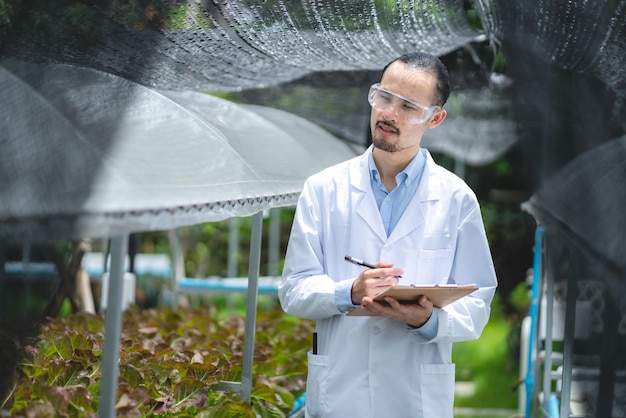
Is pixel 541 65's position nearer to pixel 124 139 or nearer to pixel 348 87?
pixel 348 87

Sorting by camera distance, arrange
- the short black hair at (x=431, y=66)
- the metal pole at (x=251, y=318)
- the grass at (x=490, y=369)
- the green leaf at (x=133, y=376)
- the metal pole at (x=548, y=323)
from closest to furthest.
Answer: the short black hair at (x=431, y=66)
the green leaf at (x=133, y=376)
the metal pole at (x=251, y=318)
the metal pole at (x=548, y=323)
the grass at (x=490, y=369)

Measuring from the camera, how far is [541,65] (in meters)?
4.35

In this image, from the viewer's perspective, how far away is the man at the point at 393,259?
2.82 m

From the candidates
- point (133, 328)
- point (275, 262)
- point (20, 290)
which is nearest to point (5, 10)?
point (20, 290)

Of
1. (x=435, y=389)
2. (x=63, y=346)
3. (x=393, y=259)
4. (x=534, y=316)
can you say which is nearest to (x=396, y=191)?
(x=393, y=259)

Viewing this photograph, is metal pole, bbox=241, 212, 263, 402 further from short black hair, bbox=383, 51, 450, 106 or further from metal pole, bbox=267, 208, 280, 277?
metal pole, bbox=267, 208, 280, 277

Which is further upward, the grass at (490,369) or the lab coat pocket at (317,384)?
the lab coat pocket at (317,384)

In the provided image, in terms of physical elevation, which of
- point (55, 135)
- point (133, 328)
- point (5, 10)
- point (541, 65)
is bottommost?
point (133, 328)

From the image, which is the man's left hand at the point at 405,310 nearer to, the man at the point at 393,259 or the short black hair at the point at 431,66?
the man at the point at 393,259

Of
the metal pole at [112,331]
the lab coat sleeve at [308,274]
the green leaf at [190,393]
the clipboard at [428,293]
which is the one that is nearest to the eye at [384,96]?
the lab coat sleeve at [308,274]

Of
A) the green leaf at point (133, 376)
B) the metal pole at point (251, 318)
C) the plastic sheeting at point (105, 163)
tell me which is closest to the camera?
the plastic sheeting at point (105, 163)

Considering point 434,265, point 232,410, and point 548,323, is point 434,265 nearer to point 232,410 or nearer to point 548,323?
point 232,410

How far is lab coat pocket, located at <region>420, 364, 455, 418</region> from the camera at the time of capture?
2.83m

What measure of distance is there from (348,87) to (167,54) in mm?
2588
